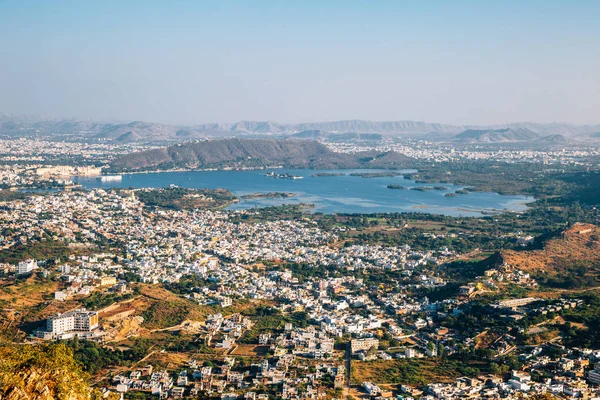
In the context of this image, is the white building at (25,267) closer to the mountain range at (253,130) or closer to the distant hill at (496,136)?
the mountain range at (253,130)

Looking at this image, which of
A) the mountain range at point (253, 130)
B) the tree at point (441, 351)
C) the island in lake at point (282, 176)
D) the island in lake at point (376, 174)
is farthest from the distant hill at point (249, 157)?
the tree at point (441, 351)

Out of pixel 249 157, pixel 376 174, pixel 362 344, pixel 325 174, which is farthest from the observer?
pixel 249 157

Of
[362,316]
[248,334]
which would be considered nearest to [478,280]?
[362,316]

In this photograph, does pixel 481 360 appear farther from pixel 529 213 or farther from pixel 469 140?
pixel 469 140

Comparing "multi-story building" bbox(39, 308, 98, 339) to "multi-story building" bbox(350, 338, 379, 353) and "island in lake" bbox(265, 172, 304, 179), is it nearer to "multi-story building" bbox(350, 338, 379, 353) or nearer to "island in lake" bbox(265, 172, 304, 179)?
"multi-story building" bbox(350, 338, 379, 353)

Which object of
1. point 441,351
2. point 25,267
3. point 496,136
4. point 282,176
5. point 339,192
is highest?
point 496,136

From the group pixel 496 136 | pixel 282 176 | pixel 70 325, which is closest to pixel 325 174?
pixel 282 176

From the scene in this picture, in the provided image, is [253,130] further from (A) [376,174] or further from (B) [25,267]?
(B) [25,267]
